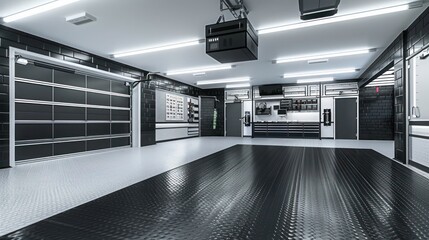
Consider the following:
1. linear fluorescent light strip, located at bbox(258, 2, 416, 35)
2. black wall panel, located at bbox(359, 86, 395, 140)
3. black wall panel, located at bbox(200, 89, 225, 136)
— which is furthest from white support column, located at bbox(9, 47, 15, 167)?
black wall panel, located at bbox(359, 86, 395, 140)

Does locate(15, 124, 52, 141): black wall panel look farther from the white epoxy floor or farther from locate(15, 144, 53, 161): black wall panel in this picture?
the white epoxy floor

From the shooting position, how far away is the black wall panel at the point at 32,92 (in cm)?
452

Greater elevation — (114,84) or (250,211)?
(114,84)

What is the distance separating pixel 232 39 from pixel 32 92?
4.47 m

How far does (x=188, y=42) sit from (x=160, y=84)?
403 centimetres

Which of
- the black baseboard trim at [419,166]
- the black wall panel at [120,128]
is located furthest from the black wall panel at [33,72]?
the black baseboard trim at [419,166]

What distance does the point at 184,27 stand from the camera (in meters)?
4.33

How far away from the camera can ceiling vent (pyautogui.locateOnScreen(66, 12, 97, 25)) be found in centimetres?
378

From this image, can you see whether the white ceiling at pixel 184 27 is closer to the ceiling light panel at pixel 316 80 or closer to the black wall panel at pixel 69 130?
the black wall panel at pixel 69 130

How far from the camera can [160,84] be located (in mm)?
8820

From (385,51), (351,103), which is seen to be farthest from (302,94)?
(385,51)

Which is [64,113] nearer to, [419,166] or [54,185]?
[54,185]

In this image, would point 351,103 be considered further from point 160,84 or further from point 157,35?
point 157,35

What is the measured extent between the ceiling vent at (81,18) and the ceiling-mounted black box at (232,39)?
83.0 inches
